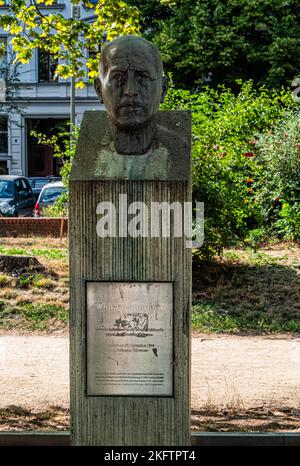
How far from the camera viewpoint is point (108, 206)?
4547 mm

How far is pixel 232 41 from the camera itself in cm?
2716

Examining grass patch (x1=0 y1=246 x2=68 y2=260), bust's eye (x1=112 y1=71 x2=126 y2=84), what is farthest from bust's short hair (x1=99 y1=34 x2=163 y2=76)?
grass patch (x1=0 y1=246 x2=68 y2=260)

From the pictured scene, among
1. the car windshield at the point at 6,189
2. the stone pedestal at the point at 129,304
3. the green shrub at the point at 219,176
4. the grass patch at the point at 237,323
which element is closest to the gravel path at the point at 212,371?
the grass patch at the point at 237,323

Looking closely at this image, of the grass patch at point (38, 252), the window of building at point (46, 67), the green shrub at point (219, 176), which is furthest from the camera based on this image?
the window of building at point (46, 67)

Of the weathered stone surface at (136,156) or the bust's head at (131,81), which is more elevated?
the bust's head at (131,81)

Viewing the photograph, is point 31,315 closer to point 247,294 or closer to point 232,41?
point 247,294

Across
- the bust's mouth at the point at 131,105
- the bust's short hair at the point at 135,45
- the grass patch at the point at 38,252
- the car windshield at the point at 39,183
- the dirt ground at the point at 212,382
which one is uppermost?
the car windshield at the point at 39,183

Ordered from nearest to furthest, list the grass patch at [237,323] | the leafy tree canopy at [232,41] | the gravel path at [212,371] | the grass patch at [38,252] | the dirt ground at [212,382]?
the dirt ground at [212,382] < the gravel path at [212,371] < the grass patch at [237,323] < the grass patch at [38,252] < the leafy tree canopy at [232,41]

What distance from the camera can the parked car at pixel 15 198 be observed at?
21345 millimetres

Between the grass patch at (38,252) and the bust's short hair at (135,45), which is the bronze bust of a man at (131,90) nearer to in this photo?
the bust's short hair at (135,45)

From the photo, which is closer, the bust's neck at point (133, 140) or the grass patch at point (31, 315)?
the bust's neck at point (133, 140)

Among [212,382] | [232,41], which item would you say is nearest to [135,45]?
[212,382]

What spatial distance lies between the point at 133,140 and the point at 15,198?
17.7 metres

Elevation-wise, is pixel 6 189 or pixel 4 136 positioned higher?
pixel 4 136
